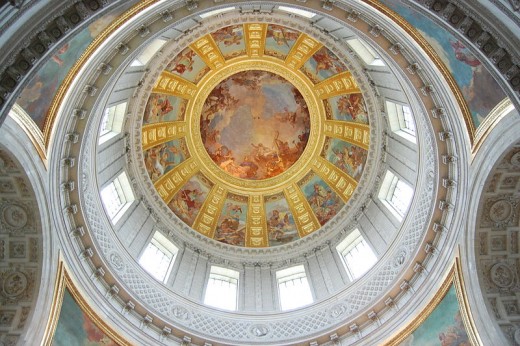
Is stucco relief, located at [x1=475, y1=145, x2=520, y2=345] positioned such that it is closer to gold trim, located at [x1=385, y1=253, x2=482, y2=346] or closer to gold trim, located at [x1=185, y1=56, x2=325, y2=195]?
gold trim, located at [x1=385, y1=253, x2=482, y2=346]

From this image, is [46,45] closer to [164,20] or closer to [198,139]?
[164,20]

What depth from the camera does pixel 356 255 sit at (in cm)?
2216

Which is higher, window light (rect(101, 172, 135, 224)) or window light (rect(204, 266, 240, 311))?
window light (rect(101, 172, 135, 224))

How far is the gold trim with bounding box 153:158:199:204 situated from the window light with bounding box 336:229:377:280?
9.41 m

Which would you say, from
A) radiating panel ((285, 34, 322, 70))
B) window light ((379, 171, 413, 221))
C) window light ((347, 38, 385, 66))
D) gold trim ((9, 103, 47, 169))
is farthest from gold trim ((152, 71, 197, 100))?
window light ((379, 171, 413, 221))

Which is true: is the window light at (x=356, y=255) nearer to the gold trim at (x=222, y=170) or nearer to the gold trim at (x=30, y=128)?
the gold trim at (x=222, y=170)

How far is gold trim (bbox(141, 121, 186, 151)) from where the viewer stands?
2475 centimetres

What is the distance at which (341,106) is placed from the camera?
26.8 metres

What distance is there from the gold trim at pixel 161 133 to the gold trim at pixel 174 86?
67.7 inches

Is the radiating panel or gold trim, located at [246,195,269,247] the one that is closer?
the radiating panel

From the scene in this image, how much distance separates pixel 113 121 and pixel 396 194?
13.1m

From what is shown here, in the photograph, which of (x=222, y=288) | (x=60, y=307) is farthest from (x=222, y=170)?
(x=60, y=307)

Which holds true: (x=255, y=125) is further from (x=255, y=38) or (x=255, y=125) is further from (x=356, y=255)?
(x=356, y=255)

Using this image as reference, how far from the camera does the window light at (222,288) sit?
21.2 m
